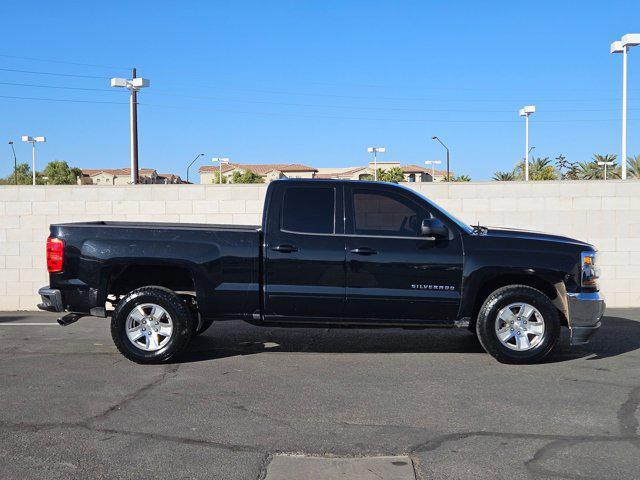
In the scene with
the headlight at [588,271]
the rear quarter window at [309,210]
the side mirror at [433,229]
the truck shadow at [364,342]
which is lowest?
the truck shadow at [364,342]

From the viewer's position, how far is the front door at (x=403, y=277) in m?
7.03

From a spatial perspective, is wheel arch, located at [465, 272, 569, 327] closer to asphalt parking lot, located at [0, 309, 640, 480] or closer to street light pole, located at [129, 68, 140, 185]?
asphalt parking lot, located at [0, 309, 640, 480]

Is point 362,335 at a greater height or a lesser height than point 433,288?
lesser

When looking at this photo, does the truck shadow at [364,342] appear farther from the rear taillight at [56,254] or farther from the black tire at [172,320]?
the rear taillight at [56,254]

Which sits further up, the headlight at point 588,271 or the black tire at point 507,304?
the headlight at point 588,271

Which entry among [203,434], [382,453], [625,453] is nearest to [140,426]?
[203,434]

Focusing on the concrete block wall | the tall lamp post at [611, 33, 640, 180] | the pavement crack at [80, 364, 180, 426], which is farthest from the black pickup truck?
the tall lamp post at [611, 33, 640, 180]

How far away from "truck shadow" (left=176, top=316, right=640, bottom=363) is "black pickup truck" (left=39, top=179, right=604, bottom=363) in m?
0.63

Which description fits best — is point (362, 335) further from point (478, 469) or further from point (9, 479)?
point (9, 479)

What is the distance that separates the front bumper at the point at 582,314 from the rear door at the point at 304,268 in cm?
240

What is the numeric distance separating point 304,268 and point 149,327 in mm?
1762

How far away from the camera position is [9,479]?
4062 mm

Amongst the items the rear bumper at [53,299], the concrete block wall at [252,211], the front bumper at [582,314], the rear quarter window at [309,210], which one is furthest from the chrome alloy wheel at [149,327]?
the concrete block wall at [252,211]

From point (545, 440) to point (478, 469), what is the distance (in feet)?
2.61
